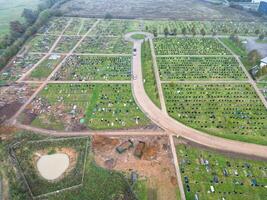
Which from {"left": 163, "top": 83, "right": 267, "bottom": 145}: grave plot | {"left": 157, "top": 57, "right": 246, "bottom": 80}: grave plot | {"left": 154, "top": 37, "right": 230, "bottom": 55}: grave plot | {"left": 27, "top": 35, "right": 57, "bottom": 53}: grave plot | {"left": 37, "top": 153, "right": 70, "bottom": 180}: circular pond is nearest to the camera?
{"left": 37, "top": 153, "right": 70, "bottom": 180}: circular pond

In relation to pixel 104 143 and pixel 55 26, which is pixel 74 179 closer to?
pixel 104 143

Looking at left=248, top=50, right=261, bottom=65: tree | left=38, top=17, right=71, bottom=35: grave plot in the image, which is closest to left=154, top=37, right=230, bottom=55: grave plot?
left=248, top=50, right=261, bottom=65: tree

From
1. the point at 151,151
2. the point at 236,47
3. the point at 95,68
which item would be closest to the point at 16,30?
the point at 95,68

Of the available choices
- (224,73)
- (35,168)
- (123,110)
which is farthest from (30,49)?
(224,73)

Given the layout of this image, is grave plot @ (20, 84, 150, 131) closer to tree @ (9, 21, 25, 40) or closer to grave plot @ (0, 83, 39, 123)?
grave plot @ (0, 83, 39, 123)

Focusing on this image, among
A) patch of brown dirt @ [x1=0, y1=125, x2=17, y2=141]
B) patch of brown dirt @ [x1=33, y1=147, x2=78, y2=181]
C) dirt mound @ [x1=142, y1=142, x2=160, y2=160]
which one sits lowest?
dirt mound @ [x1=142, y1=142, x2=160, y2=160]

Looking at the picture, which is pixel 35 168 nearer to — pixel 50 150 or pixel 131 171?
pixel 50 150
